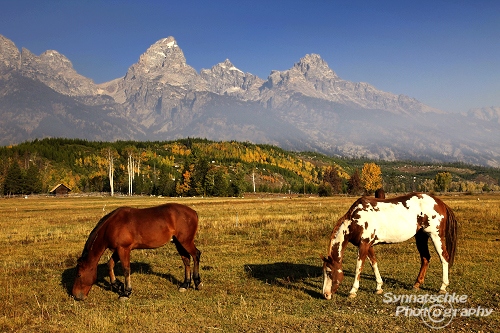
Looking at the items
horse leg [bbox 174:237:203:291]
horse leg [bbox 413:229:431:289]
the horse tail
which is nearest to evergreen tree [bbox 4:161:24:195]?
horse leg [bbox 174:237:203:291]

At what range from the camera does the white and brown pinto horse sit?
37.8 ft

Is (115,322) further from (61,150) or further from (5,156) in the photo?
(61,150)

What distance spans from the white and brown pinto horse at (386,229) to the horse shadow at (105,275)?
584 centimetres

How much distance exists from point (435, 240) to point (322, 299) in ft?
14.0

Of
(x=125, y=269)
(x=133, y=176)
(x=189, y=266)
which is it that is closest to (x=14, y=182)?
(x=133, y=176)

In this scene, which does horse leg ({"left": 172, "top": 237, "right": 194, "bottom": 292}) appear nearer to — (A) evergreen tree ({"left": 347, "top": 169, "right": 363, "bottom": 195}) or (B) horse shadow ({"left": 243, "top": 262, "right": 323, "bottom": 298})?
(B) horse shadow ({"left": 243, "top": 262, "right": 323, "bottom": 298})

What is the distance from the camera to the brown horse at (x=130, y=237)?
1176 centimetres

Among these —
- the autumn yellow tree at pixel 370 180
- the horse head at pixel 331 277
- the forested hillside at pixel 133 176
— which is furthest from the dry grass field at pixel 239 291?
the autumn yellow tree at pixel 370 180

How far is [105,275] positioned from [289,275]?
7276 millimetres

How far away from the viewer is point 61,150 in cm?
18025

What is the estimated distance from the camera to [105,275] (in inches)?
588

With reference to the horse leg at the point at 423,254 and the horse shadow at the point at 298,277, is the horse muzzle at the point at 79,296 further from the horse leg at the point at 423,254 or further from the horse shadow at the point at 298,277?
the horse leg at the point at 423,254

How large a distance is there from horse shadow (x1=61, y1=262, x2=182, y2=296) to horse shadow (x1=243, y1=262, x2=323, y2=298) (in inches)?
124

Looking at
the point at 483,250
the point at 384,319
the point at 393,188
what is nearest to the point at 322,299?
the point at 384,319
